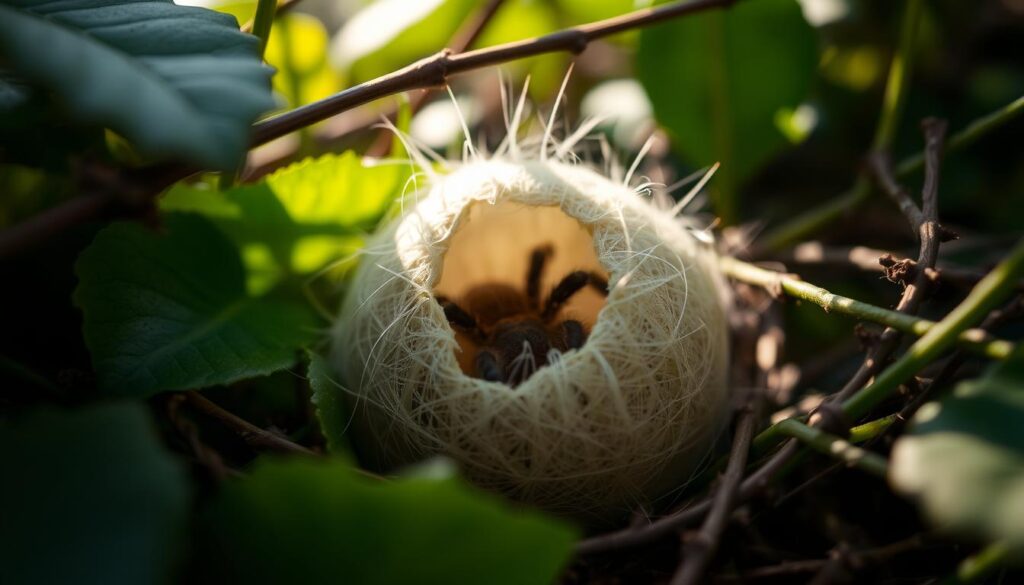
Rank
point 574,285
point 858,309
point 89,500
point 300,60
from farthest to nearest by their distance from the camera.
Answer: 1. point 300,60
2. point 574,285
3. point 858,309
4. point 89,500

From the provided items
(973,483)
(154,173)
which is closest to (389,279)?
(154,173)

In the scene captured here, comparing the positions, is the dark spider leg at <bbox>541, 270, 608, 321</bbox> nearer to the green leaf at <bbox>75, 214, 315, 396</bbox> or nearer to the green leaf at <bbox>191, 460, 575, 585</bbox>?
the green leaf at <bbox>75, 214, 315, 396</bbox>

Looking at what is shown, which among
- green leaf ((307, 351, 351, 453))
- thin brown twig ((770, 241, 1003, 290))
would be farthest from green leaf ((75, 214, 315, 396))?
thin brown twig ((770, 241, 1003, 290))

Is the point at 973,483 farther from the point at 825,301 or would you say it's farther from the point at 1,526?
the point at 1,526

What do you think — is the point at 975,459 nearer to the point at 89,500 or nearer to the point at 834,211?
the point at 89,500

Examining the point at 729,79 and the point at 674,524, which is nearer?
the point at 674,524

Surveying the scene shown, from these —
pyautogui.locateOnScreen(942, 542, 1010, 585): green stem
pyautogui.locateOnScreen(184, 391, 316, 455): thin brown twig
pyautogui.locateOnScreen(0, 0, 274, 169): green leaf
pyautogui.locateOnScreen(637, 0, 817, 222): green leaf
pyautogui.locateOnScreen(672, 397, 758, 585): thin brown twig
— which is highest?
pyautogui.locateOnScreen(0, 0, 274, 169): green leaf

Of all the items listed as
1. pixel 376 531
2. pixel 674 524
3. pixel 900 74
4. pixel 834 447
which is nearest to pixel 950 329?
pixel 834 447
